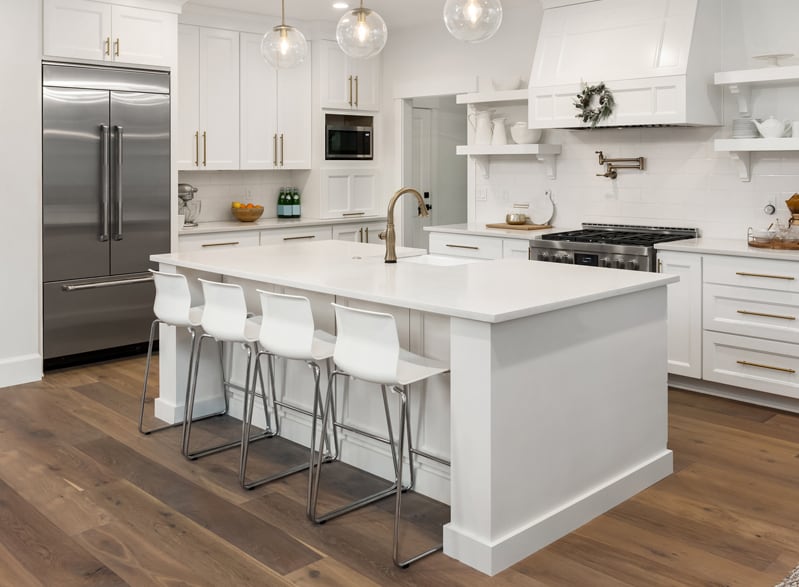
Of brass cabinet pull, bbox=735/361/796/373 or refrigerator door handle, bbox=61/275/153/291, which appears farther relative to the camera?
refrigerator door handle, bbox=61/275/153/291

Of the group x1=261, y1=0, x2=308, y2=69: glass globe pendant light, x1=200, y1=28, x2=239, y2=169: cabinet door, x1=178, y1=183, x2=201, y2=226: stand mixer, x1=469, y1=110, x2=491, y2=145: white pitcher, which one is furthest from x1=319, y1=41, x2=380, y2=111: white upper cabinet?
x1=261, y1=0, x2=308, y2=69: glass globe pendant light

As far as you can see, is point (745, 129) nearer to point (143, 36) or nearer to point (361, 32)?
point (361, 32)

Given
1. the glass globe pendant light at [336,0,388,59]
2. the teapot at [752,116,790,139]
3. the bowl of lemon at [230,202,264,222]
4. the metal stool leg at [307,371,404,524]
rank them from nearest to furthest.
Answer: the metal stool leg at [307,371,404,524], the glass globe pendant light at [336,0,388,59], the teapot at [752,116,790,139], the bowl of lemon at [230,202,264,222]

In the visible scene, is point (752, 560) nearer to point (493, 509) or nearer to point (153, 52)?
point (493, 509)

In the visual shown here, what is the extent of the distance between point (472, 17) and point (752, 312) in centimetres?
256

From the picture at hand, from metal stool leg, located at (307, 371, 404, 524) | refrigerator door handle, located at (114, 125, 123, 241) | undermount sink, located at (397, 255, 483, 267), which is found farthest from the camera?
refrigerator door handle, located at (114, 125, 123, 241)

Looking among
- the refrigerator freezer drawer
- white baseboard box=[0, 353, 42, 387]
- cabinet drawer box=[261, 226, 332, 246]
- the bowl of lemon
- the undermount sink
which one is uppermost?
the bowl of lemon

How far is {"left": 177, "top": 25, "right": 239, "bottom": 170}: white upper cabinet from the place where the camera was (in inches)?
260

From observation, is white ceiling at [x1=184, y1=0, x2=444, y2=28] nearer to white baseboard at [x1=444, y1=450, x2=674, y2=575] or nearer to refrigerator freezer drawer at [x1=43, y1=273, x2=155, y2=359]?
refrigerator freezer drawer at [x1=43, y1=273, x2=155, y2=359]

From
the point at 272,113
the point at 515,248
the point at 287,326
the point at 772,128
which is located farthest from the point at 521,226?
the point at 287,326

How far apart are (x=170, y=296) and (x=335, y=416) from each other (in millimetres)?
1081

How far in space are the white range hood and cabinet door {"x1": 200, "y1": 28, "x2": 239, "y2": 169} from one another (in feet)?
8.31

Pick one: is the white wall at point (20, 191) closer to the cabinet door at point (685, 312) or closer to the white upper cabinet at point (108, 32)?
the white upper cabinet at point (108, 32)

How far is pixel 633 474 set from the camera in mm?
3578
